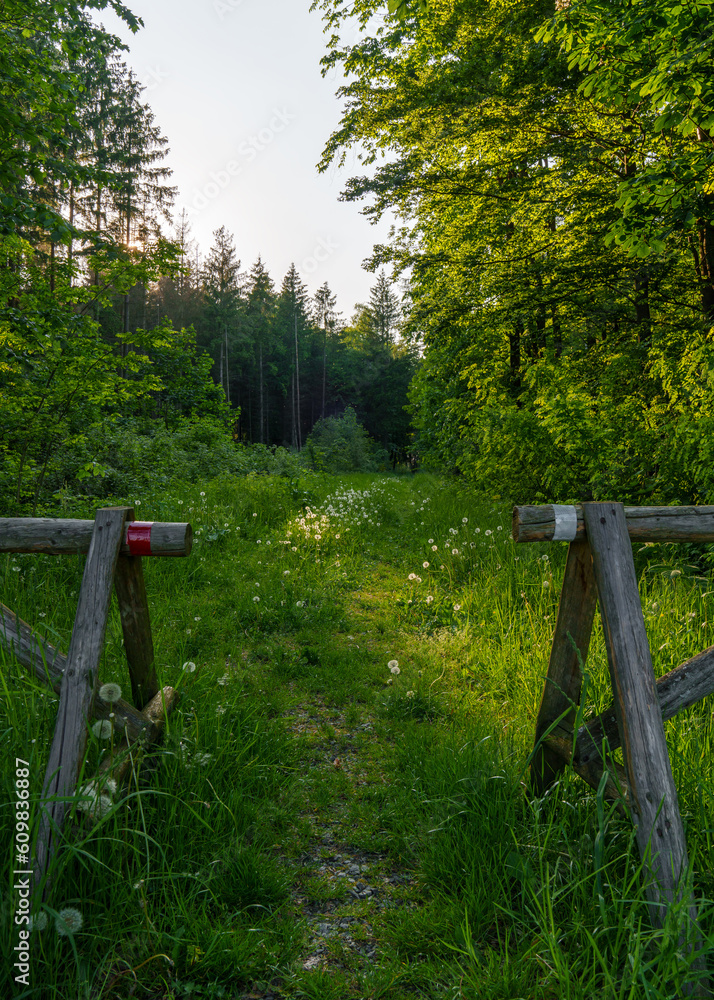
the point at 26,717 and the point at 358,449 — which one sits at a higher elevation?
the point at 358,449

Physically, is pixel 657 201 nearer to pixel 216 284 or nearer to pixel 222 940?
pixel 222 940

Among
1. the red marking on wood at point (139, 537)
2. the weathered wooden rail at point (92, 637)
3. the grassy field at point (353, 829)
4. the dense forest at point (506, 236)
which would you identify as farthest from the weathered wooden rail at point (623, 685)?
the dense forest at point (506, 236)

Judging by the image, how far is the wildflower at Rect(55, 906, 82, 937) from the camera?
5.37 ft

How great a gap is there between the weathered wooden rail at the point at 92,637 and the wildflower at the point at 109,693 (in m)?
0.04

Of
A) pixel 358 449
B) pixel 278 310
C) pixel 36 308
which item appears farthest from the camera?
pixel 278 310

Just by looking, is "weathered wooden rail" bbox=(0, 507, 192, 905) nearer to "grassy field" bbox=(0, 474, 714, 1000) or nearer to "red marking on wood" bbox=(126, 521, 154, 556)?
"red marking on wood" bbox=(126, 521, 154, 556)

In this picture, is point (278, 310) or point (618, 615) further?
point (278, 310)

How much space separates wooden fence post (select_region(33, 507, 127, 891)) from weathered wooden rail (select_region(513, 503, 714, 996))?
75.6 inches

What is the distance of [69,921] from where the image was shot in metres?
1.71

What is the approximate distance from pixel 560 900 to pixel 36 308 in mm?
6785

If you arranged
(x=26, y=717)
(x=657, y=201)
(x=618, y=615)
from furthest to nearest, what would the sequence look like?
(x=657, y=201)
(x=26, y=717)
(x=618, y=615)

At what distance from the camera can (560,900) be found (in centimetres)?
193

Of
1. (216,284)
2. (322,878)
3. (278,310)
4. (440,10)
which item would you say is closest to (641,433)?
(322,878)

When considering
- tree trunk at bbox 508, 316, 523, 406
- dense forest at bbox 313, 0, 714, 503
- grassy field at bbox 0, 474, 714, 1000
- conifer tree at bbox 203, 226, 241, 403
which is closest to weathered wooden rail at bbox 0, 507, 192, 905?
grassy field at bbox 0, 474, 714, 1000
